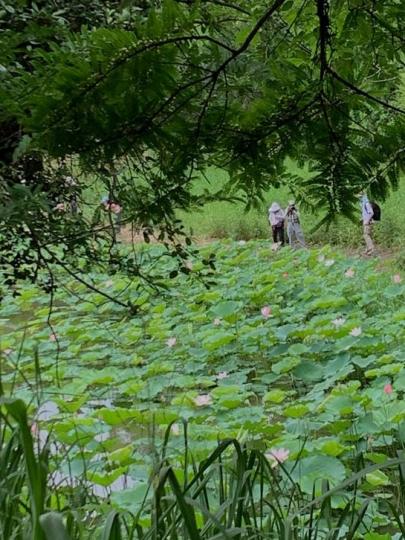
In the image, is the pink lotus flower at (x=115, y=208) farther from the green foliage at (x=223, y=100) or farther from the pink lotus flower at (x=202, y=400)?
the pink lotus flower at (x=202, y=400)

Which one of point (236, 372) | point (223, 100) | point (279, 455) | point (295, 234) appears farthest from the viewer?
point (295, 234)

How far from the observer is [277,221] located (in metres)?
7.42

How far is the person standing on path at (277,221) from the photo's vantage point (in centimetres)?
730

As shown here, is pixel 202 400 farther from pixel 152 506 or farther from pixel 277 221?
pixel 277 221

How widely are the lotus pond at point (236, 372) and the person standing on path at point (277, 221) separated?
151 cm

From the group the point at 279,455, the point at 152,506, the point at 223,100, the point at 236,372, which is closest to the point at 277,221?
the point at 236,372

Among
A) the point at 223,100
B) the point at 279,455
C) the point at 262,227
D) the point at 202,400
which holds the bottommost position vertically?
the point at 279,455

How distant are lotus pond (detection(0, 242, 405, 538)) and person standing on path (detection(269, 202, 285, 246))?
1.51 m

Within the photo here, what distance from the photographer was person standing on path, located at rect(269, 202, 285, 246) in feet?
24.0

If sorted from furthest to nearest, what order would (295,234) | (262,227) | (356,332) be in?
(262,227)
(295,234)
(356,332)

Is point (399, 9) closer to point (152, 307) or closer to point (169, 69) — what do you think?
point (169, 69)

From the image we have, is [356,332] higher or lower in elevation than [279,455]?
higher

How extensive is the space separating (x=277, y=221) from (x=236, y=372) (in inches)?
158

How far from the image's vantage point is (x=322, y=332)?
11.9 ft
